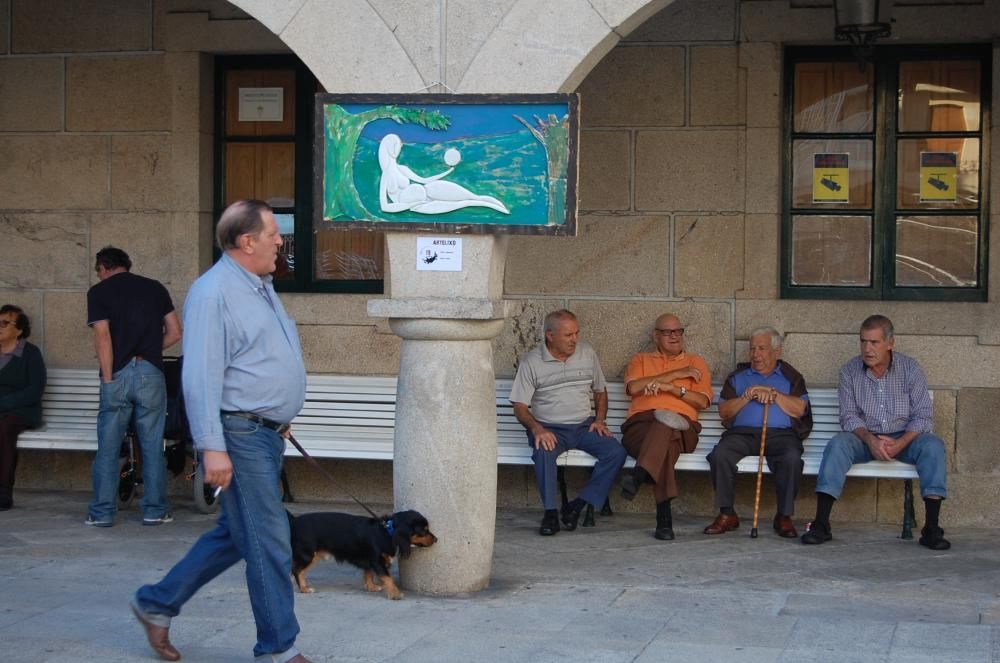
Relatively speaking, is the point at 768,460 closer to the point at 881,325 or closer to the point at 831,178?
the point at 881,325

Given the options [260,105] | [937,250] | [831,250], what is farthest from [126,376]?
[937,250]

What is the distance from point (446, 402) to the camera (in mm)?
6910

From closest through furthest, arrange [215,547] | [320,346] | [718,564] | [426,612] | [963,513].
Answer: [215,547], [426,612], [718,564], [963,513], [320,346]

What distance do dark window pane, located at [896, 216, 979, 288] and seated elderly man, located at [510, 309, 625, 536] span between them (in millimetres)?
1980

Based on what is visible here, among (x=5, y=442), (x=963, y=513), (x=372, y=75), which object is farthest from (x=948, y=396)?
(x=5, y=442)

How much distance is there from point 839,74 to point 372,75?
351 cm

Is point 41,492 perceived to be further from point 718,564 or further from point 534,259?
point 718,564

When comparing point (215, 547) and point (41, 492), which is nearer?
point (215, 547)

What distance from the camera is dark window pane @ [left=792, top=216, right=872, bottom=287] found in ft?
30.4

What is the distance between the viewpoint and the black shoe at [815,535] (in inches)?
331

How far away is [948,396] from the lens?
8953 millimetres

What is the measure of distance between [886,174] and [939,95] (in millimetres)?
559

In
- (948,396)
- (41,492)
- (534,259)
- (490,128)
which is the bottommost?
(41,492)

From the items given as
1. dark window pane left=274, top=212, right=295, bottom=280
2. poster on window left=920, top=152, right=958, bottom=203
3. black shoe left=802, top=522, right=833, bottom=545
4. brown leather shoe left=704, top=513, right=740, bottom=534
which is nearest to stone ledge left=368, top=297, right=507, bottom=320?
brown leather shoe left=704, top=513, right=740, bottom=534
